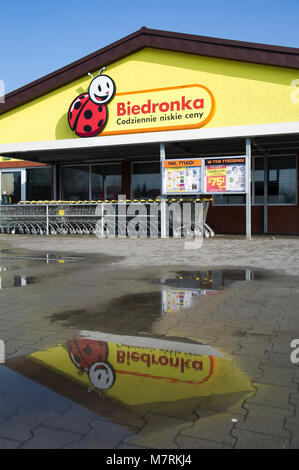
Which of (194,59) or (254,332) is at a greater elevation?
(194,59)

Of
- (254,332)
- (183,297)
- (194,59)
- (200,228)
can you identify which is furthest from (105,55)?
(254,332)

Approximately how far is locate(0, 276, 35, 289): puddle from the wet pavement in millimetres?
116

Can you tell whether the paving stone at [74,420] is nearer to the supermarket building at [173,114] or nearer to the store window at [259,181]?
the supermarket building at [173,114]

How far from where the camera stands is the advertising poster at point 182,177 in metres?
15.5

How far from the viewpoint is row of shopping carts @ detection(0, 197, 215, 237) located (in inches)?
658

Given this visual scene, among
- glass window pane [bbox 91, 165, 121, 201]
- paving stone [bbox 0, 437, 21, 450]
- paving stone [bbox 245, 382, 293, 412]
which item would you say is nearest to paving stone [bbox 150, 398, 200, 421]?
paving stone [bbox 245, 382, 293, 412]

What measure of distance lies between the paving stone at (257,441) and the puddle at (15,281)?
17.0 feet

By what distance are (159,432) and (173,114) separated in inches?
577

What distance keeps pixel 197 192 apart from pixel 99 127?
4760 mm

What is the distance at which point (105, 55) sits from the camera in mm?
16984

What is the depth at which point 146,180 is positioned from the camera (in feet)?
69.7

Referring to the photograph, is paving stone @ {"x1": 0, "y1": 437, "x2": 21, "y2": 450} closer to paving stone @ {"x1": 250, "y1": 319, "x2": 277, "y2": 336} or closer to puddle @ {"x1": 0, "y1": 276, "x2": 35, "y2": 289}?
paving stone @ {"x1": 250, "y1": 319, "x2": 277, "y2": 336}

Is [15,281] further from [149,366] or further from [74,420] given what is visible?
[74,420]
